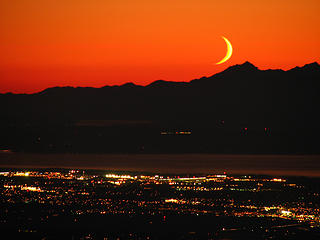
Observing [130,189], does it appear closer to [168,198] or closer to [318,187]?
[168,198]

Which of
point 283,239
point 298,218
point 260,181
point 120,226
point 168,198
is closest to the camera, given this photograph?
point 283,239

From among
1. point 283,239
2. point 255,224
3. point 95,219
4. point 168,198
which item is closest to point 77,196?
point 168,198

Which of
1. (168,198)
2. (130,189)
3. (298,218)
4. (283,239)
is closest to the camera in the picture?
(283,239)

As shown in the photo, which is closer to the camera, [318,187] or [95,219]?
[95,219]

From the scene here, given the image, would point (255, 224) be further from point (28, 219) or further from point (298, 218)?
point (28, 219)

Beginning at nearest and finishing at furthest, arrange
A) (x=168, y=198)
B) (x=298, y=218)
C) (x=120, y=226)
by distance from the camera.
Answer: (x=120, y=226)
(x=298, y=218)
(x=168, y=198)

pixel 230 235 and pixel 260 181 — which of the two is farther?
pixel 260 181

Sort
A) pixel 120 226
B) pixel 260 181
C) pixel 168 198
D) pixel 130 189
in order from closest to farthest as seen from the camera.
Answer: pixel 120 226 → pixel 168 198 → pixel 130 189 → pixel 260 181

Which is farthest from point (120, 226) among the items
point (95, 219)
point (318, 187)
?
point (318, 187)
